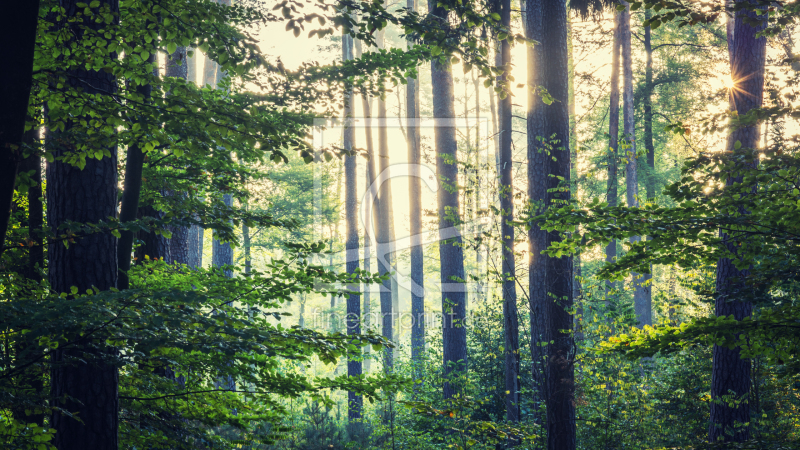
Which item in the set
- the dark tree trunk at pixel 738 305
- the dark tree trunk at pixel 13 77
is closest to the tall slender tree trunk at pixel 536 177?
the dark tree trunk at pixel 738 305

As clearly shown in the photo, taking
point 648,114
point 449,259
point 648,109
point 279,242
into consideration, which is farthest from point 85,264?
point 648,109

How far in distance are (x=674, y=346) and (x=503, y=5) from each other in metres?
7.60

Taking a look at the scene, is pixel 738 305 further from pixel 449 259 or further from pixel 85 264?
pixel 85 264

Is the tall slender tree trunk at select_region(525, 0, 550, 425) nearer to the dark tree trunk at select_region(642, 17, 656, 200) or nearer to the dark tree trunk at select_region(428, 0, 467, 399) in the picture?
the dark tree trunk at select_region(428, 0, 467, 399)

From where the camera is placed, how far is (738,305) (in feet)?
23.2

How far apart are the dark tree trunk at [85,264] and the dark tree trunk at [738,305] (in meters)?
7.77

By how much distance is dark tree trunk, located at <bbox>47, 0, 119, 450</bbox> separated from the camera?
3.84 m

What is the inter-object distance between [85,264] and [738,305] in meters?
8.48

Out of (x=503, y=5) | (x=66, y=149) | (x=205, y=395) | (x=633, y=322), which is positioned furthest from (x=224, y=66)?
(x=503, y=5)

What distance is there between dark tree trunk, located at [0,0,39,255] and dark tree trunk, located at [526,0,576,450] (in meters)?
4.68

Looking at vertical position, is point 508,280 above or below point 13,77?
below

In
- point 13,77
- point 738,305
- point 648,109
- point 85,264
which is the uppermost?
point 648,109

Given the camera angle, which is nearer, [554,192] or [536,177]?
[554,192]

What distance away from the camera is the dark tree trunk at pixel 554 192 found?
5539mm
